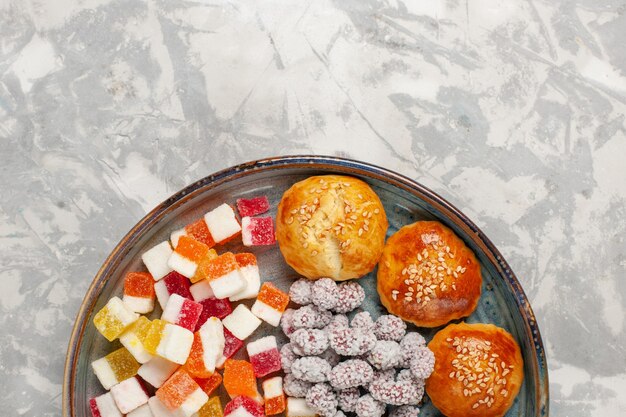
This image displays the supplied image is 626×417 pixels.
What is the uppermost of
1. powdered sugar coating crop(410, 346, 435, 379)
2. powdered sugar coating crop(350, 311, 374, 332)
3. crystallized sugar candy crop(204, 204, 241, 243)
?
crystallized sugar candy crop(204, 204, 241, 243)

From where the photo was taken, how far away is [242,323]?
267 cm

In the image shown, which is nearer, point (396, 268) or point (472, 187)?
point (396, 268)

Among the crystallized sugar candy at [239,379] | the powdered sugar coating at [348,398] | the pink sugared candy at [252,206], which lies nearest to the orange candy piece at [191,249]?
the pink sugared candy at [252,206]

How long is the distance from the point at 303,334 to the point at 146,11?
152 centimetres

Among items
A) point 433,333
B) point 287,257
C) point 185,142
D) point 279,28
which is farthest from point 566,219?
point 185,142

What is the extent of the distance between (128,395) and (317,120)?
1328mm

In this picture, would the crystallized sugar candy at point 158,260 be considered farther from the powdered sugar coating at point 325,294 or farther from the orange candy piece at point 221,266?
the powdered sugar coating at point 325,294

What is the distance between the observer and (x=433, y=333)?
2709mm

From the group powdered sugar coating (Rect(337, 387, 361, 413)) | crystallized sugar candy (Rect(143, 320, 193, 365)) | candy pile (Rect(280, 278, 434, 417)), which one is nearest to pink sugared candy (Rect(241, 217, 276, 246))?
candy pile (Rect(280, 278, 434, 417))

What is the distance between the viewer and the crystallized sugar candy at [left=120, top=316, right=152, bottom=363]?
2629mm

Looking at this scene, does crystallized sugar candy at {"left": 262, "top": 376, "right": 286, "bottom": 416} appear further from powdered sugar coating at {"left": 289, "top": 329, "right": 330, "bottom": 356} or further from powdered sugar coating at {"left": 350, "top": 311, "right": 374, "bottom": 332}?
powdered sugar coating at {"left": 350, "top": 311, "right": 374, "bottom": 332}

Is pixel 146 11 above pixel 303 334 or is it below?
above

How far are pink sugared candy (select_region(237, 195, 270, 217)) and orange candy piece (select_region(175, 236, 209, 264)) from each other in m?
0.21

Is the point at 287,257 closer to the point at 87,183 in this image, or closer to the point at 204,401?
the point at 204,401
